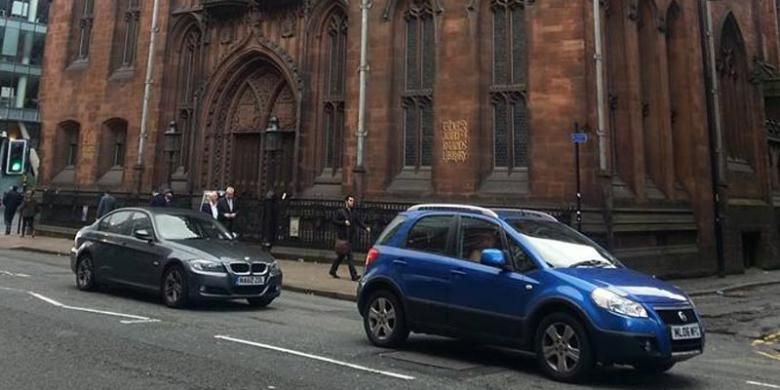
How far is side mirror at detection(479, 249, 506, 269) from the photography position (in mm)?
6273

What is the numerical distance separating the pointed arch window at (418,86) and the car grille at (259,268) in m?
8.76

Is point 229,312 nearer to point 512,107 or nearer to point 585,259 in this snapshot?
point 585,259

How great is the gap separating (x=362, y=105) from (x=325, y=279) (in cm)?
613

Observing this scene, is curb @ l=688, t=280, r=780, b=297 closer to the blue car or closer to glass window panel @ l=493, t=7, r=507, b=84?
glass window panel @ l=493, t=7, r=507, b=84

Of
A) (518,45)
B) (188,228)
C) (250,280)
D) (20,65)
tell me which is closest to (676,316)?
(250,280)

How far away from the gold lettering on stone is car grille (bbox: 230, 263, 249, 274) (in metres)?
8.42

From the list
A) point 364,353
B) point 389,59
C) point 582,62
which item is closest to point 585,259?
point 364,353

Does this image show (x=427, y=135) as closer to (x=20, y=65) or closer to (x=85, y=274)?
(x=85, y=274)

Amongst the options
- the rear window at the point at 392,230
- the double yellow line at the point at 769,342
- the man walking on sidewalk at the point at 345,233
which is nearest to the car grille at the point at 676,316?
Result: the rear window at the point at 392,230

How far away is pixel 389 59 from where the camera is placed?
1836 centimetres

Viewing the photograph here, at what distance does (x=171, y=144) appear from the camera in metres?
22.7

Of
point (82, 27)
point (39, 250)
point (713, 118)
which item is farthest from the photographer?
point (82, 27)

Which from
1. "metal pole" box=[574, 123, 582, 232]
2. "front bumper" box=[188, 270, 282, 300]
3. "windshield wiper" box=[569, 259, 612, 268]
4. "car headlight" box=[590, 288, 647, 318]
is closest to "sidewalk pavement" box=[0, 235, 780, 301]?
"front bumper" box=[188, 270, 282, 300]

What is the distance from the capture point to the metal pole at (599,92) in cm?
Result: 1517
